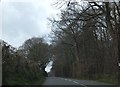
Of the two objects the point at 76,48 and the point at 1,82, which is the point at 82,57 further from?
the point at 1,82

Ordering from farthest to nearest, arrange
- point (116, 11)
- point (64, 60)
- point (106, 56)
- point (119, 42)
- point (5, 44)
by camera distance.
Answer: point (64, 60)
point (106, 56)
point (116, 11)
point (119, 42)
point (5, 44)

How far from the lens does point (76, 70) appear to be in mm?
79625

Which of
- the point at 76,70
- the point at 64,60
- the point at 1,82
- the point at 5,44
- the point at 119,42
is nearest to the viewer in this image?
the point at 1,82

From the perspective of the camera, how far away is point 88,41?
7375cm

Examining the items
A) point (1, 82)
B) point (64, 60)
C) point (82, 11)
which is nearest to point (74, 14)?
point (82, 11)

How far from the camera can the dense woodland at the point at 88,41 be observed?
4271 centimetres

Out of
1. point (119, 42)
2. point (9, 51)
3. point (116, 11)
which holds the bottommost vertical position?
point (9, 51)

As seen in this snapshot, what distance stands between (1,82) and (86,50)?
61.0 meters

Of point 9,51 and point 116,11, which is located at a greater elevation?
point 116,11

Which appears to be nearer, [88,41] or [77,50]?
[88,41]

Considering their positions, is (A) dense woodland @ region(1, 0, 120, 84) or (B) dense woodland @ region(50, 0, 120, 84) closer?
(A) dense woodland @ region(1, 0, 120, 84)

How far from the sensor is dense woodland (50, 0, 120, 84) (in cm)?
4271

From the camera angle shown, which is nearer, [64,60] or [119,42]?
[119,42]

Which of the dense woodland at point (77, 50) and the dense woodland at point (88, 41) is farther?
the dense woodland at point (88, 41)
